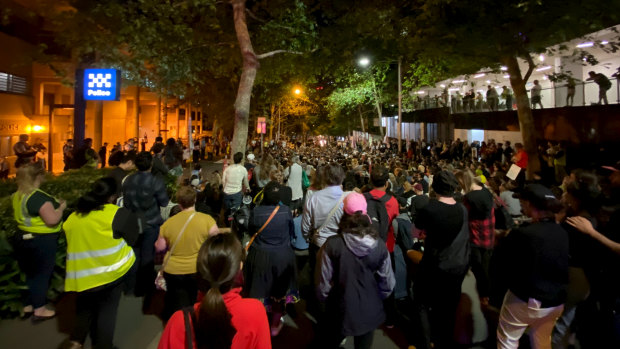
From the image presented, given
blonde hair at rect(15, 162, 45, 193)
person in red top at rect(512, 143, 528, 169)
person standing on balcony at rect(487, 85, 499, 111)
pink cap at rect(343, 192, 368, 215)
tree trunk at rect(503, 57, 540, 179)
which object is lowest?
pink cap at rect(343, 192, 368, 215)

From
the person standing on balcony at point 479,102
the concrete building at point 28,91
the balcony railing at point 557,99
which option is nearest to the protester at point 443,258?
the concrete building at point 28,91

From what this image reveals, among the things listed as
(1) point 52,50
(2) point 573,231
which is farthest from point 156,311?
(1) point 52,50

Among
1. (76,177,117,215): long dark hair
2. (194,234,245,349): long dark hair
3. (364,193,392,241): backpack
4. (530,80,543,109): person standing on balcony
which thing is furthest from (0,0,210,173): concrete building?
(530,80,543,109): person standing on balcony

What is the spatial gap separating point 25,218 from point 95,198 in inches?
59.1

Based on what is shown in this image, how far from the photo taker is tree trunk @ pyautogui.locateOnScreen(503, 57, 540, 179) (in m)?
13.6

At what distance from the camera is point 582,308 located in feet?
Answer: 13.7

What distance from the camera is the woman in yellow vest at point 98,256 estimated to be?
342 cm

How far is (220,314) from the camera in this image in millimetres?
Result: 1892

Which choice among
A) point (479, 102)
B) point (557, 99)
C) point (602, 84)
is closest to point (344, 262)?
point (602, 84)

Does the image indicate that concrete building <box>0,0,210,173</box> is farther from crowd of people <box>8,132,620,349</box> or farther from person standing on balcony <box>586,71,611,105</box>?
person standing on balcony <box>586,71,611,105</box>

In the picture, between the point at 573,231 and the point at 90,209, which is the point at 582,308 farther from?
the point at 90,209

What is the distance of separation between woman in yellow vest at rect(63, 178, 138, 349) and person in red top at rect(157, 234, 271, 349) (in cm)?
183

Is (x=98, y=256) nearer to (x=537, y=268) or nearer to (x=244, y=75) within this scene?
(x=537, y=268)

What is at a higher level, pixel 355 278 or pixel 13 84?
pixel 13 84
